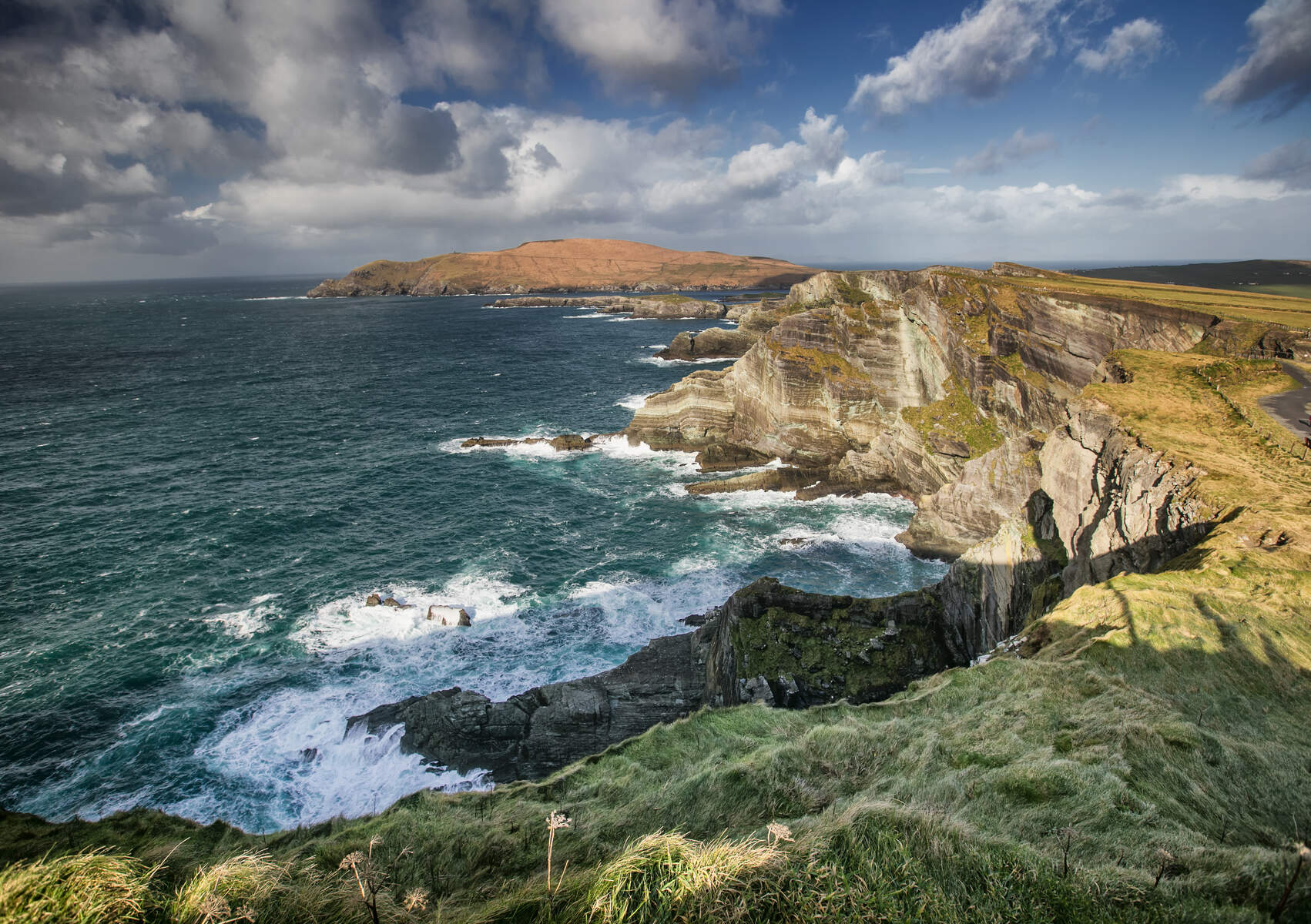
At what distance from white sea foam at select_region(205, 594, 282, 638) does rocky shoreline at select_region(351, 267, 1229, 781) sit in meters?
10.6

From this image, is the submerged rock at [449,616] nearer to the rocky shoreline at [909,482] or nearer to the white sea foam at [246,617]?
the rocky shoreline at [909,482]

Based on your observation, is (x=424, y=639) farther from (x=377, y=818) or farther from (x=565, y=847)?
(x=565, y=847)

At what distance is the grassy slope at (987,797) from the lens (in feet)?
20.1

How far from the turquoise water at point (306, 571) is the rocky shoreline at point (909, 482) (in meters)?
2.83

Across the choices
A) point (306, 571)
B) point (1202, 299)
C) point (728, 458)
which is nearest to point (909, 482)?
point (728, 458)

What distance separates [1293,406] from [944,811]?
2490 cm

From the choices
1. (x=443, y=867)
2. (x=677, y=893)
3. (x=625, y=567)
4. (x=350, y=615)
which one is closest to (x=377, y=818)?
(x=443, y=867)

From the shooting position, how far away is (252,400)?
71.9 meters

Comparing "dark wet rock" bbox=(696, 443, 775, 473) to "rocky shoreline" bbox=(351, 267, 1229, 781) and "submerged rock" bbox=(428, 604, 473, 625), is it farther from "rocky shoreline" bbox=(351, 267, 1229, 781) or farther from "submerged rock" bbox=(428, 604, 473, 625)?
"submerged rock" bbox=(428, 604, 473, 625)

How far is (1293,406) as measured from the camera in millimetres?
21688

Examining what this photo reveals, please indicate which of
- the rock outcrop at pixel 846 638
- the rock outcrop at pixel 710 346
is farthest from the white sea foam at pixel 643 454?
the rock outcrop at pixel 710 346

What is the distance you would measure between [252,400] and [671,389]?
175 feet

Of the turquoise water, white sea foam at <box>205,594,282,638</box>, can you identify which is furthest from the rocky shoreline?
white sea foam at <box>205,594,282,638</box>

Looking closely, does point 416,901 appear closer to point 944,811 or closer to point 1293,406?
point 944,811
